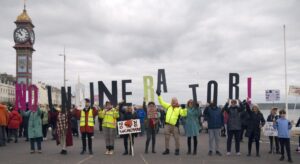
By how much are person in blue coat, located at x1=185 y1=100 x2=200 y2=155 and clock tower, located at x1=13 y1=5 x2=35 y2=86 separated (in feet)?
182

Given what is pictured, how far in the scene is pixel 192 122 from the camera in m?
14.2

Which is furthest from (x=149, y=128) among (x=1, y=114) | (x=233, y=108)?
(x=1, y=114)

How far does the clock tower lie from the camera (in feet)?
217

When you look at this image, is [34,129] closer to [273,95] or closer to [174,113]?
[174,113]

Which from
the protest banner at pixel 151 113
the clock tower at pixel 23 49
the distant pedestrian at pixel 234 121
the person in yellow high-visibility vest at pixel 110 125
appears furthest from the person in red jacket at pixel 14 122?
the clock tower at pixel 23 49

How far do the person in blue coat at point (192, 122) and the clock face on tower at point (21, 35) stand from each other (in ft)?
186

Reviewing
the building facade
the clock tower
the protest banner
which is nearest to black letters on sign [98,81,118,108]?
Result: the protest banner

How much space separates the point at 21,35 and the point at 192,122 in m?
57.7

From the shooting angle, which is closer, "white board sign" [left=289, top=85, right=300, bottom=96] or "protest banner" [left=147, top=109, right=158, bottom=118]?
"protest banner" [left=147, top=109, right=158, bottom=118]

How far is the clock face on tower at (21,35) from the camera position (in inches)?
2601

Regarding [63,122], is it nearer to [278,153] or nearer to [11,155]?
[11,155]

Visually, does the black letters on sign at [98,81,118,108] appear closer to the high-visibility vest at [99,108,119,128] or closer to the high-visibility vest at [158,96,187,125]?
the high-visibility vest at [99,108,119,128]

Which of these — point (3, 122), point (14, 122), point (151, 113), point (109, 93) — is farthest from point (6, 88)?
point (151, 113)

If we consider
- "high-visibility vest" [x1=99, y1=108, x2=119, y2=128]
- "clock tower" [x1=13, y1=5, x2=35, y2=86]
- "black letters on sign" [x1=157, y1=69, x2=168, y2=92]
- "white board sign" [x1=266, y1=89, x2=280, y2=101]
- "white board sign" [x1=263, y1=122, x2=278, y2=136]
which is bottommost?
"white board sign" [x1=263, y1=122, x2=278, y2=136]
